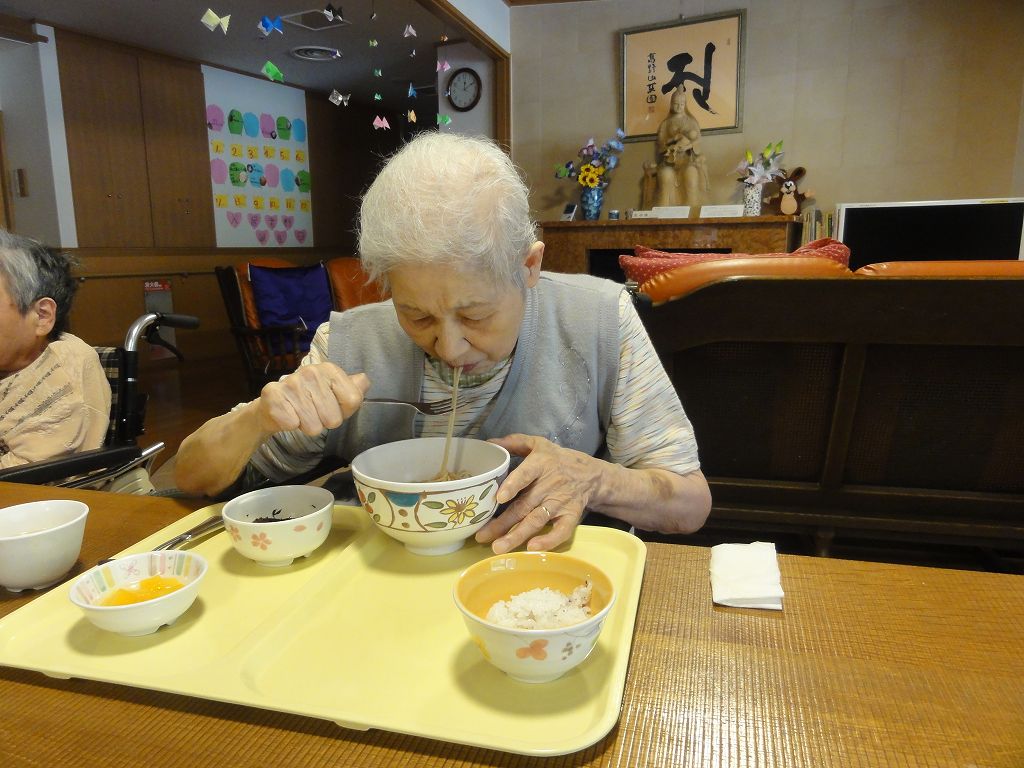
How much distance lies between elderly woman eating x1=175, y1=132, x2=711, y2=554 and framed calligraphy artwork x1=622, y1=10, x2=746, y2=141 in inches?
166

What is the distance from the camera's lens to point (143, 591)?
72 cm

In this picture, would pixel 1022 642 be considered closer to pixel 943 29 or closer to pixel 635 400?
pixel 635 400

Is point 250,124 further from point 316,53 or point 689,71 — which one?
point 689,71

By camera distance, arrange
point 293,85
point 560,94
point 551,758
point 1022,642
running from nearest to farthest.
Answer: point 551,758 < point 1022,642 < point 560,94 < point 293,85

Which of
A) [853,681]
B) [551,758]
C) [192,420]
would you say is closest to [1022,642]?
[853,681]

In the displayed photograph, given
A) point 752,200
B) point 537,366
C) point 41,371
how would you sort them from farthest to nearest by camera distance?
point 752,200
point 41,371
point 537,366

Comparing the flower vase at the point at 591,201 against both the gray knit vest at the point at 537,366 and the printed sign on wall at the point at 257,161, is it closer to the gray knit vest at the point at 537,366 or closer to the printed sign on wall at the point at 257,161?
the printed sign on wall at the point at 257,161

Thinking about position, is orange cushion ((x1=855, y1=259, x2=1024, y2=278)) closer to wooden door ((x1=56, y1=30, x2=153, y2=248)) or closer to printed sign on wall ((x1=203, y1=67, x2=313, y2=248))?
wooden door ((x1=56, y1=30, x2=153, y2=248))

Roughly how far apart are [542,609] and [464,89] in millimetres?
5483

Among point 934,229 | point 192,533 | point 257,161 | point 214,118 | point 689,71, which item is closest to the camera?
point 192,533

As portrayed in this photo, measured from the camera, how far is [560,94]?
5230 mm

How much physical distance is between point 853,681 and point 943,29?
17.2ft

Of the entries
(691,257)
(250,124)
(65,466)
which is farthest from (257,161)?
(65,466)

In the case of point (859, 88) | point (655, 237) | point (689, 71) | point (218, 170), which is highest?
point (689, 71)
